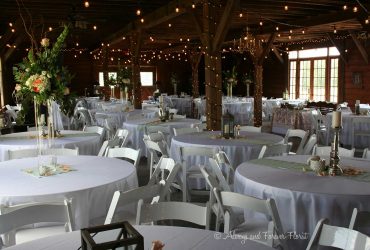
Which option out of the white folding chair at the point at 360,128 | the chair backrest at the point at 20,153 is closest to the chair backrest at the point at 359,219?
the chair backrest at the point at 20,153

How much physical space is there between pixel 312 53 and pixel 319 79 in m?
1.16

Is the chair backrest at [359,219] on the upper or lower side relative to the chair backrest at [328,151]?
lower

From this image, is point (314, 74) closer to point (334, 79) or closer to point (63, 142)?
point (334, 79)

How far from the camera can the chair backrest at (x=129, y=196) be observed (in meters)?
2.70

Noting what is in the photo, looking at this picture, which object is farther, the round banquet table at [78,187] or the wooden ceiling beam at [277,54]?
the wooden ceiling beam at [277,54]

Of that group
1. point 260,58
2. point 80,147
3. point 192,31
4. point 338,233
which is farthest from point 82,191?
point 192,31

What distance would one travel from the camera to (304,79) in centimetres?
1728

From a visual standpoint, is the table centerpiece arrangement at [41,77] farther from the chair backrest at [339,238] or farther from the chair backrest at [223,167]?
the chair backrest at [339,238]

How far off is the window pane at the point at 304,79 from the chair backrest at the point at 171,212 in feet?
50.5

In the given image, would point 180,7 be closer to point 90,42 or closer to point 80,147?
point 80,147

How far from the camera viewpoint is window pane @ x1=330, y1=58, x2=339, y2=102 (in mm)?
15645

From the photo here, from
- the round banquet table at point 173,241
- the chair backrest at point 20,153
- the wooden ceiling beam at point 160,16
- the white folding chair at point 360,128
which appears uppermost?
the wooden ceiling beam at point 160,16

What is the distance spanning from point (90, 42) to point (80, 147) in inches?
660

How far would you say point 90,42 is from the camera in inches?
837
